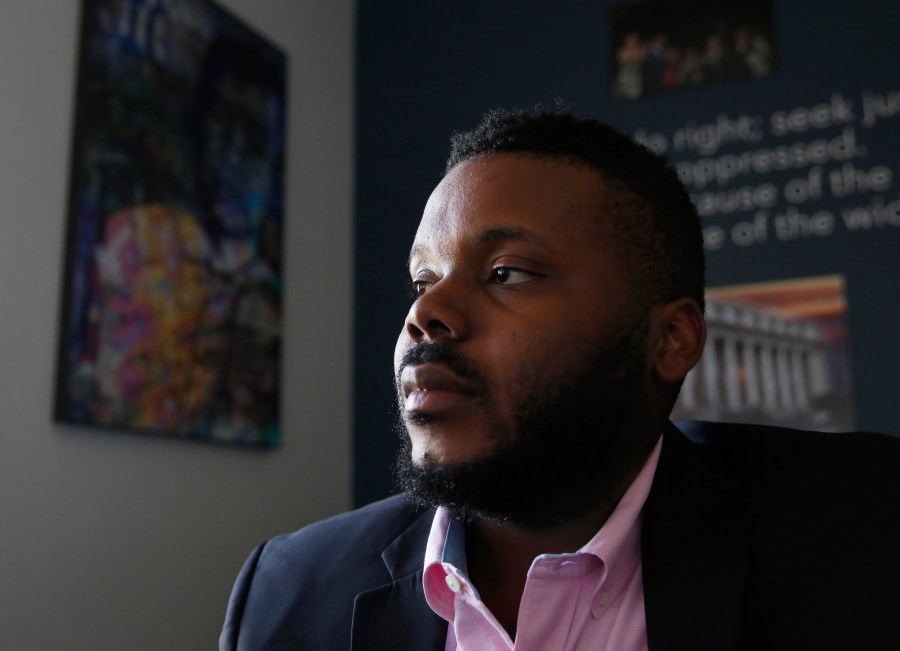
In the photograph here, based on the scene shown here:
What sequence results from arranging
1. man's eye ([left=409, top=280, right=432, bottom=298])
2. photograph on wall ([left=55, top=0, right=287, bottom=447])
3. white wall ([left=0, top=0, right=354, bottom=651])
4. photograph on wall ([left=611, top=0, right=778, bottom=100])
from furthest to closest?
photograph on wall ([left=611, top=0, right=778, bottom=100])
photograph on wall ([left=55, top=0, right=287, bottom=447])
white wall ([left=0, top=0, right=354, bottom=651])
man's eye ([left=409, top=280, right=432, bottom=298])

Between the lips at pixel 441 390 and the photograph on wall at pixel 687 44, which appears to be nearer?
the lips at pixel 441 390

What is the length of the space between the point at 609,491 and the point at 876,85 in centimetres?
210

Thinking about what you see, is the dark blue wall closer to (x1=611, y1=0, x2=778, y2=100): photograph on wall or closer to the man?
(x1=611, y1=0, x2=778, y2=100): photograph on wall

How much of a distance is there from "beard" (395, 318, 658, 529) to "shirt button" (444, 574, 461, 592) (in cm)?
7

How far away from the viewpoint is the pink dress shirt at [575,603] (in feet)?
2.96

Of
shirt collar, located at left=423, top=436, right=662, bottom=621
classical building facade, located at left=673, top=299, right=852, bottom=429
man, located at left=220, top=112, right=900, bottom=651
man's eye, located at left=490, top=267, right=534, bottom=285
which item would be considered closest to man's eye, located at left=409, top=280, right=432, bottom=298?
man, located at left=220, top=112, right=900, bottom=651

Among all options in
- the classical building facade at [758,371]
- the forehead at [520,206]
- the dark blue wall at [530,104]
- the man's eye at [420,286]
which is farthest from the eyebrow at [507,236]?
the dark blue wall at [530,104]

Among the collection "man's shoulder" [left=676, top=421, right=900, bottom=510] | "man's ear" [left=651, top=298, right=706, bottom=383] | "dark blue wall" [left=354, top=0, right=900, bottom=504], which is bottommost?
"man's shoulder" [left=676, top=421, right=900, bottom=510]

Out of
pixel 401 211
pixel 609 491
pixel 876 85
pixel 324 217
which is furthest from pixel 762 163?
pixel 609 491

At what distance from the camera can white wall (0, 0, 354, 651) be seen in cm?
183

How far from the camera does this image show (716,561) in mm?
882

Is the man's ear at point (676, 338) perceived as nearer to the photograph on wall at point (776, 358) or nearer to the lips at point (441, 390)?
the lips at point (441, 390)

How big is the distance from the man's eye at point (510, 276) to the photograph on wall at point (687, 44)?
2.07m

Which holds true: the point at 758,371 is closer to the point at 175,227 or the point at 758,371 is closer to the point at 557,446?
the point at 175,227
